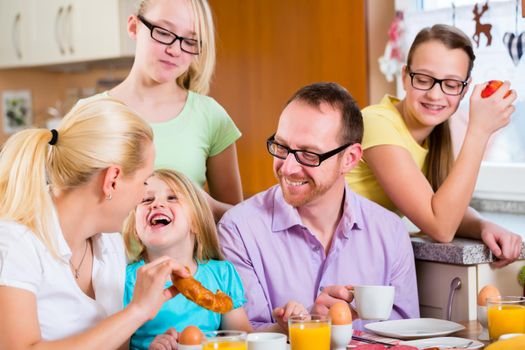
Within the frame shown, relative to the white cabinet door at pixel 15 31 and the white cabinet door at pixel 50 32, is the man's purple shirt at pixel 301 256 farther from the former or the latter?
the white cabinet door at pixel 15 31

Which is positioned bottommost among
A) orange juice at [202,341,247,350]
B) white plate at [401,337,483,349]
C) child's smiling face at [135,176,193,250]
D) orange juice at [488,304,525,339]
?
white plate at [401,337,483,349]

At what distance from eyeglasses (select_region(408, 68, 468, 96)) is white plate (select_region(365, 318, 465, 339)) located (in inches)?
26.6

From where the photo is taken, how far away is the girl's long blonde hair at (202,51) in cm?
245

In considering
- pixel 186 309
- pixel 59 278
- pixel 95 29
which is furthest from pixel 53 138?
pixel 95 29

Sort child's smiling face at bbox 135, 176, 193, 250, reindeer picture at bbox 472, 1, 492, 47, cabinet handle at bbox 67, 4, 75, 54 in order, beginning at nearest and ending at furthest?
child's smiling face at bbox 135, 176, 193, 250
reindeer picture at bbox 472, 1, 492, 47
cabinet handle at bbox 67, 4, 75, 54

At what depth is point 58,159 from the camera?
1791mm

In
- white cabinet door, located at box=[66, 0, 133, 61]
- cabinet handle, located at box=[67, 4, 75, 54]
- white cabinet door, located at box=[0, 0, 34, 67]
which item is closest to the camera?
white cabinet door, located at box=[66, 0, 133, 61]

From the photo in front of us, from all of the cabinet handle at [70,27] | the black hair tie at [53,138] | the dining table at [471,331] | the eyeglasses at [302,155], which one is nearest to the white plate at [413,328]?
the dining table at [471,331]

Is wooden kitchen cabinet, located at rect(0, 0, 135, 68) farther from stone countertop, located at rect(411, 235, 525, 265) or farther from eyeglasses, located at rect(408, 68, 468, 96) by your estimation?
stone countertop, located at rect(411, 235, 525, 265)

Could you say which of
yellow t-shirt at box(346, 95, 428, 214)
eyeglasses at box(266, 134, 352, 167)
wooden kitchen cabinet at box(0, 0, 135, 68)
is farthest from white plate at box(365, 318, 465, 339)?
wooden kitchen cabinet at box(0, 0, 135, 68)

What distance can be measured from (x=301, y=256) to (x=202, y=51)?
26.5 inches

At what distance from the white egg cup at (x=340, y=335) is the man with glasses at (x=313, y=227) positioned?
0.44m

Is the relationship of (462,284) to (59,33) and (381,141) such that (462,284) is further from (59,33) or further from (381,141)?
(59,33)

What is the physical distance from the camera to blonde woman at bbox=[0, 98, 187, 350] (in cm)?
Result: 171
